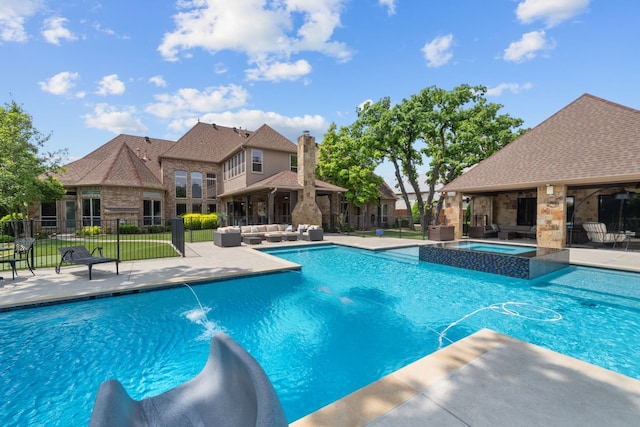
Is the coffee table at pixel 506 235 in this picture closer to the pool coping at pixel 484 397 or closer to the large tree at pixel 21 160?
the pool coping at pixel 484 397

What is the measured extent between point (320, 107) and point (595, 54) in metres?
12.9

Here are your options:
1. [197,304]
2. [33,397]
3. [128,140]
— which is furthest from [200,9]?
[128,140]

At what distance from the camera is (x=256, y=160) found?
2208 cm

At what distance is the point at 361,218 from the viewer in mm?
26828

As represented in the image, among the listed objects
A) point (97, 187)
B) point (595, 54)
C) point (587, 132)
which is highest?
point (595, 54)

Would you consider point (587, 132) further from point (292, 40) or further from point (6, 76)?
point (6, 76)

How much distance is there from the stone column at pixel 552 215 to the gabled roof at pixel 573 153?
1.84 feet

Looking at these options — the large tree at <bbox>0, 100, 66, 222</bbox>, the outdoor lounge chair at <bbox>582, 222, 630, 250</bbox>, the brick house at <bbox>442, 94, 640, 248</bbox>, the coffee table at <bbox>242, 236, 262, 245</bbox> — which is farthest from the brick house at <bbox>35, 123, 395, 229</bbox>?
the outdoor lounge chair at <bbox>582, 222, 630, 250</bbox>

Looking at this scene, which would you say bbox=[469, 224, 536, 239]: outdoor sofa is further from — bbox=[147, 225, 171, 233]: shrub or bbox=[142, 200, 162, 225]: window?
bbox=[142, 200, 162, 225]: window

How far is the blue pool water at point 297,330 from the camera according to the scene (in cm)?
362

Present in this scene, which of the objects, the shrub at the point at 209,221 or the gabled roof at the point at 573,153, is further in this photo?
the shrub at the point at 209,221

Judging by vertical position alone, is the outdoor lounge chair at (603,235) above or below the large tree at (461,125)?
below

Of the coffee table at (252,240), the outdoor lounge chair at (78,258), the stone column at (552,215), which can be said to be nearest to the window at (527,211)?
the stone column at (552,215)

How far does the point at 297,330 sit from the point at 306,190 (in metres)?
14.5
